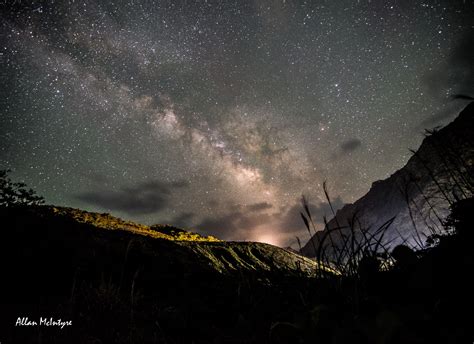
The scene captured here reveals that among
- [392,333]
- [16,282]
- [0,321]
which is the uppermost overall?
[16,282]

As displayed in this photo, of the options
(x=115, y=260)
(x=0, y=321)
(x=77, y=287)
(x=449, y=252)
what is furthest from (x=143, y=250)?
(x=449, y=252)

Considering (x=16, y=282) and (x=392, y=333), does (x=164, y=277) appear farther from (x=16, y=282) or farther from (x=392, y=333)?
(x=392, y=333)

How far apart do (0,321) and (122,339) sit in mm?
1038

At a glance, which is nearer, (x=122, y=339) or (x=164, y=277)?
(x=122, y=339)

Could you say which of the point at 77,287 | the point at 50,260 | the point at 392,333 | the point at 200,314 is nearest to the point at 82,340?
the point at 200,314

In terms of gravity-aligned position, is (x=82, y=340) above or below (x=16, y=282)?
below

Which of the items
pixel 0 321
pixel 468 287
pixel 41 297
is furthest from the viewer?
pixel 41 297

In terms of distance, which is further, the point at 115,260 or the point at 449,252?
the point at 115,260

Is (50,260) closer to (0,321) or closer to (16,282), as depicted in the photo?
(16,282)

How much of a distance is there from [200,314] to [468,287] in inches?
81.8

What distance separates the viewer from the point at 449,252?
1.32m

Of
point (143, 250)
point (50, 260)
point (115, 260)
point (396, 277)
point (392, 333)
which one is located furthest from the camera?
point (143, 250)

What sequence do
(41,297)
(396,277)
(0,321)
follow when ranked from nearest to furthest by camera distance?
(396,277), (0,321), (41,297)

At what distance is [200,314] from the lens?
2420 millimetres
